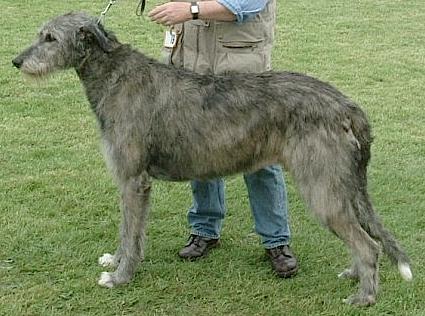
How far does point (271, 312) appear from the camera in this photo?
5551mm

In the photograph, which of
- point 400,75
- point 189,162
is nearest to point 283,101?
point 189,162

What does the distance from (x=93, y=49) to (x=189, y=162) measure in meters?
1.07

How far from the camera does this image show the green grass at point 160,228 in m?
5.67

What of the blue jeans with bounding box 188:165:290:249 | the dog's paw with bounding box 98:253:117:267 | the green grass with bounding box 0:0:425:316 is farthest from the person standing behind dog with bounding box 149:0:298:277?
Result: the dog's paw with bounding box 98:253:117:267

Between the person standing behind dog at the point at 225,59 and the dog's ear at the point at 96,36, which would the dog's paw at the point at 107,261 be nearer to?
the person standing behind dog at the point at 225,59

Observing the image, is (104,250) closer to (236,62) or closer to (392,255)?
(236,62)

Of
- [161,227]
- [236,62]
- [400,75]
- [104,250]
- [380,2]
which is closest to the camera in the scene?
[236,62]

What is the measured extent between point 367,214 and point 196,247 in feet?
4.83

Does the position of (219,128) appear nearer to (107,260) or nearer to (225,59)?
(225,59)

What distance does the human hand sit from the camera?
552cm

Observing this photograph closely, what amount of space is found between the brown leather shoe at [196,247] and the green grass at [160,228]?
0.08 m

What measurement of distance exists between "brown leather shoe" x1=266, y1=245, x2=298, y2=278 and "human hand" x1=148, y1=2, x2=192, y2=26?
1966 millimetres

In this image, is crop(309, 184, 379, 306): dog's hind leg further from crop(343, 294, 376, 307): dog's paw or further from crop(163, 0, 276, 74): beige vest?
crop(163, 0, 276, 74): beige vest

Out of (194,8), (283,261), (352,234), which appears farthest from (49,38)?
(352,234)
